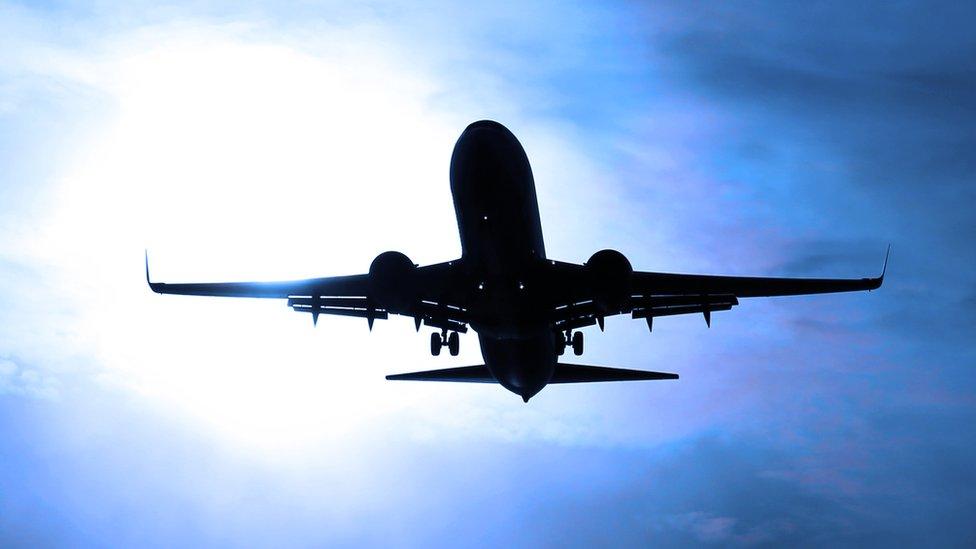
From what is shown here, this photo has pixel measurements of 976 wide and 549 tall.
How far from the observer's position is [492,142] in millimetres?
39500

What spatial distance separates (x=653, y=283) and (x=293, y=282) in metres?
15.2

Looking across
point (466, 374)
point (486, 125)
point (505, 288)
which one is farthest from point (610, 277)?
point (466, 374)

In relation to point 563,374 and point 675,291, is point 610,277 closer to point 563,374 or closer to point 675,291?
point 675,291

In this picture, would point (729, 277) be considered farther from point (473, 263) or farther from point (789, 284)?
point (473, 263)

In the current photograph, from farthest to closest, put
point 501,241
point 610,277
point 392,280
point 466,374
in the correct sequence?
point 466,374 → point 392,280 → point 610,277 → point 501,241

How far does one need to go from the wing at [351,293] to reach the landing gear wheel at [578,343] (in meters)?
4.86

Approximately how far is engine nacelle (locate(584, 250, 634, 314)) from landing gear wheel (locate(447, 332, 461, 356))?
328 inches

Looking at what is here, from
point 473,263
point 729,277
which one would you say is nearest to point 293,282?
point 473,263

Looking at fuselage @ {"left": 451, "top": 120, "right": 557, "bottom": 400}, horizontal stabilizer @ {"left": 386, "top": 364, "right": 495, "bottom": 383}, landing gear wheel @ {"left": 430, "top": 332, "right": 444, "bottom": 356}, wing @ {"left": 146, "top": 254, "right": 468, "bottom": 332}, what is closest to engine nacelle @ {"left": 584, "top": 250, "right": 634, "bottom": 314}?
fuselage @ {"left": 451, "top": 120, "right": 557, "bottom": 400}

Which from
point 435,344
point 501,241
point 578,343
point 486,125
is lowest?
point 578,343

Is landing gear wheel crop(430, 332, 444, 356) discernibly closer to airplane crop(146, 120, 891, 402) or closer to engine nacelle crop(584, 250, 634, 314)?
airplane crop(146, 120, 891, 402)

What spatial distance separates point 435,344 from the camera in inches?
1868

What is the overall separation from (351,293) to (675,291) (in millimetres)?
13693

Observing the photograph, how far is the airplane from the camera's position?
39.7m
